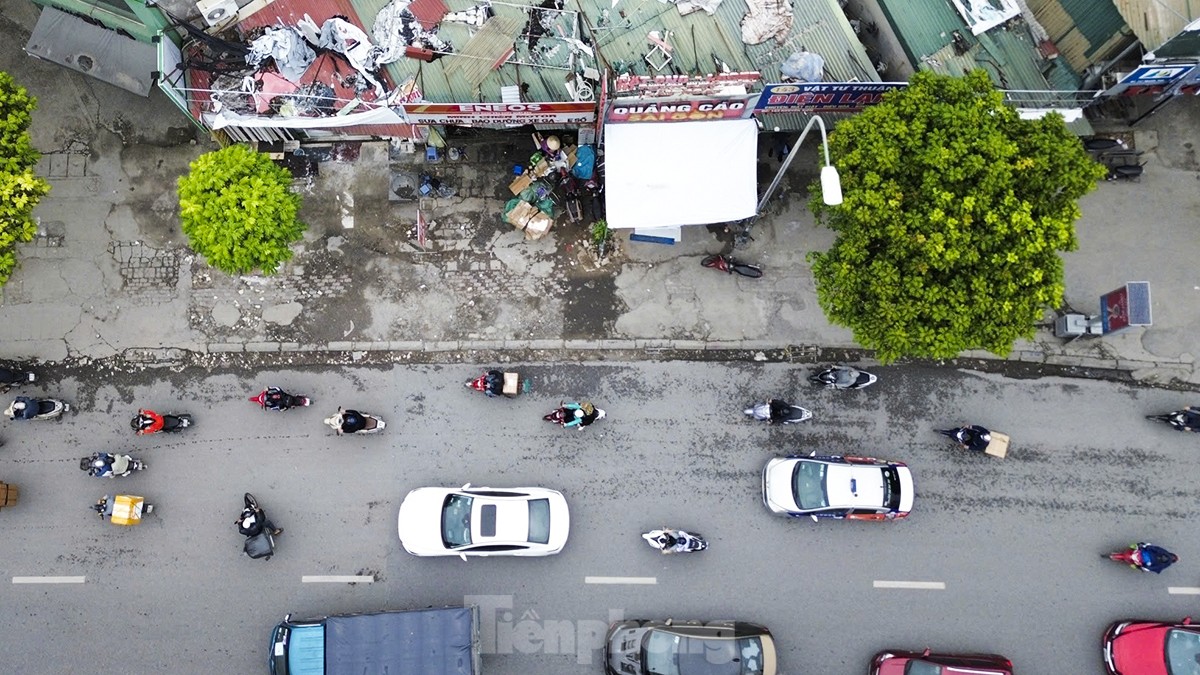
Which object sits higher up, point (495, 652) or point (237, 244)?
point (237, 244)

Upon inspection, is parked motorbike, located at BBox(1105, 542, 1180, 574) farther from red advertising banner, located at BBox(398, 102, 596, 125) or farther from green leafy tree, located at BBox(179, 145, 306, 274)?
green leafy tree, located at BBox(179, 145, 306, 274)

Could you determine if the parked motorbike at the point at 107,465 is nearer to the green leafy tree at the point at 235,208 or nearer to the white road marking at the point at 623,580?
the green leafy tree at the point at 235,208

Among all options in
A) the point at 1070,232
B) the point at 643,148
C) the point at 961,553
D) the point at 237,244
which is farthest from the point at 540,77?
the point at 961,553

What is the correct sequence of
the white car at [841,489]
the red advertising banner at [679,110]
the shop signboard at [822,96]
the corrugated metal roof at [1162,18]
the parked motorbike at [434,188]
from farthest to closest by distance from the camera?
1. the parked motorbike at [434,188]
2. the white car at [841,489]
3. the red advertising banner at [679,110]
4. the shop signboard at [822,96]
5. the corrugated metal roof at [1162,18]

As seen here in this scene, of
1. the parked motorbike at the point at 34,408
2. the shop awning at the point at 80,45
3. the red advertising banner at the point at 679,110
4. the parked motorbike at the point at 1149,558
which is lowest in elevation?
the parked motorbike at the point at 1149,558

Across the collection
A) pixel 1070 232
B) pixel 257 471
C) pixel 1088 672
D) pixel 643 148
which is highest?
pixel 643 148

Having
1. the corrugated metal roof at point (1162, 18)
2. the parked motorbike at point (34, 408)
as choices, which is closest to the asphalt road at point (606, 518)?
the parked motorbike at point (34, 408)

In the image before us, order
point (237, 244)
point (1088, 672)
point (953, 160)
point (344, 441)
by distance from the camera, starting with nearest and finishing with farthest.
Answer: point (953, 160)
point (237, 244)
point (1088, 672)
point (344, 441)

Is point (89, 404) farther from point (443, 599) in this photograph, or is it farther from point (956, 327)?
point (956, 327)
